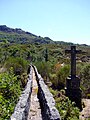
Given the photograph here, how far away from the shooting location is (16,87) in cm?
1516

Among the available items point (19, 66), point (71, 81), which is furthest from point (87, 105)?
point (19, 66)

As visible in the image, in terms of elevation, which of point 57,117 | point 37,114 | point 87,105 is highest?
point 57,117

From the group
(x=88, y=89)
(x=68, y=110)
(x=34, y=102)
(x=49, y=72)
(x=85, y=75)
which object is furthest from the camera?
(x=49, y=72)

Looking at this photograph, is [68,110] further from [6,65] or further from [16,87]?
[6,65]

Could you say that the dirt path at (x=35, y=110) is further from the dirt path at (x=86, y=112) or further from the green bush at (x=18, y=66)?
the green bush at (x=18, y=66)

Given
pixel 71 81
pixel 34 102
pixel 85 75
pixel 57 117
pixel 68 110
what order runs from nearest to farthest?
pixel 57 117, pixel 34 102, pixel 68 110, pixel 71 81, pixel 85 75

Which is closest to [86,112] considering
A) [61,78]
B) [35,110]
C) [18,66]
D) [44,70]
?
[35,110]

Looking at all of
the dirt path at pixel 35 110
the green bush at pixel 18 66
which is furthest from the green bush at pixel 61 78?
the dirt path at pixel 35 110

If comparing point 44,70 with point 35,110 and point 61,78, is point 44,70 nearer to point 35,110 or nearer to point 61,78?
point 61,78

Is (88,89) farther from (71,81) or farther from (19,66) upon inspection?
(19,66)

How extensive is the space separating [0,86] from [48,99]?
397 cm

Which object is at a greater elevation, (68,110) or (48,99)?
(48,99)

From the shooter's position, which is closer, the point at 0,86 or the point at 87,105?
the point at 0,86

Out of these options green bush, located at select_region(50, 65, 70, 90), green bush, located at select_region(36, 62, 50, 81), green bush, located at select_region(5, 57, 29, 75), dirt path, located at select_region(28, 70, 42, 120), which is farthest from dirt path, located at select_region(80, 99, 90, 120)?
green bush, located at select_region(5, 57, 29, 75)
